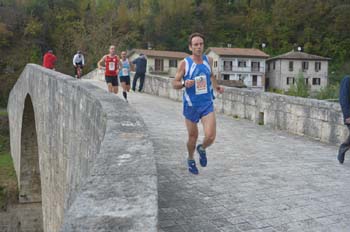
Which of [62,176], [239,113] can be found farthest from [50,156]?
[239,113]

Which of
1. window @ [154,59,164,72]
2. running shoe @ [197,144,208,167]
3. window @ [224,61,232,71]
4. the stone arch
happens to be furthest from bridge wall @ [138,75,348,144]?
window @ [224,61,232,71]

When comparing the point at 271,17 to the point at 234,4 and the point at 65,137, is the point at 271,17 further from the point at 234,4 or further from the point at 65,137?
the point at 65,137

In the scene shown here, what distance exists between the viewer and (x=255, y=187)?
4375 mm

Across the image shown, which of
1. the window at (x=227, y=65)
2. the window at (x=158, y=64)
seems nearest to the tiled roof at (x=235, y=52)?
the window at (x=227, y=65)

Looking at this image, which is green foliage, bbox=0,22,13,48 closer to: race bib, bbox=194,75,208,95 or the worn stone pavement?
the worn stone pavement

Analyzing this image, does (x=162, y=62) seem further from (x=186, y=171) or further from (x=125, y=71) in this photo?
(x=186, y=171)

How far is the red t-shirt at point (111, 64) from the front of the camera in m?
10.1

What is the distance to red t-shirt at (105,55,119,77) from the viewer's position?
400 inches

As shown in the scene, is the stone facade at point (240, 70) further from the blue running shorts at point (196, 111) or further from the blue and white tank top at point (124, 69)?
the blue running shorts at point (196, 111)

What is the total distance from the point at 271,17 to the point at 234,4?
6746mm

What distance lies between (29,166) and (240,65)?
34.5 m

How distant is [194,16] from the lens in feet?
200

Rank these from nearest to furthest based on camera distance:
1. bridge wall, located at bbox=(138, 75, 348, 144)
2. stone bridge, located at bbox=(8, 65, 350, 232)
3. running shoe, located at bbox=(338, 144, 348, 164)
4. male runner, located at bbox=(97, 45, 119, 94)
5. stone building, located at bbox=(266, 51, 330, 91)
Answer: stone bridge, located at bbox=(8, 65, 350, 232), running shoe, located at bbox=(338, 144, 348, 164), bridge wall, located at bbox=(138, 75, 348, 144), male runner, located at bbox=(97, 45, 119, 94), stone building, located at bbox=(266, 51, 330, 91)

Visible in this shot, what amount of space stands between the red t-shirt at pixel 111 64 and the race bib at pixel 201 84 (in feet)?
19.3
